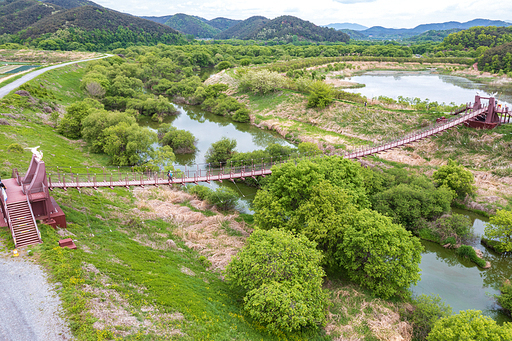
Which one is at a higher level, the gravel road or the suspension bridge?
the suspension bridge

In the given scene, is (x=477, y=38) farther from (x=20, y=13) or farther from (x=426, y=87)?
(x=20, y=13)

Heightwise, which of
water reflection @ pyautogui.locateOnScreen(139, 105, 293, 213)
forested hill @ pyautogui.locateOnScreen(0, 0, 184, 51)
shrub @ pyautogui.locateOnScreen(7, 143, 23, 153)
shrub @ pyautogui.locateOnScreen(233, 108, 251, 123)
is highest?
forested hill @ pyautogui.locateOnScreen(0, 0, 184, 51)

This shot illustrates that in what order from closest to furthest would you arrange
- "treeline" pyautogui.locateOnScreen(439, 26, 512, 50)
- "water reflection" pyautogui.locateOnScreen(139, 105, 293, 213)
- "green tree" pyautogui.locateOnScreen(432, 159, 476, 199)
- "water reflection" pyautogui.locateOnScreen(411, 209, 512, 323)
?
"water reflection" pyautogui.locateOnScreen(411, 209, 512, 323) < "green tree" pyautogui.locateOnScreen(432, 159, 476, 199) < "water reflection" pyautogui.locateOnScreen(139, 105, 293, 213) < "treeline" pyautogui.locateOnScreen(439, 26, 512, 50)

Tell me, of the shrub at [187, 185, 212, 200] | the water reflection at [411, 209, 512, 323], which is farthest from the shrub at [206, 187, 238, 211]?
the water reflection at [411, 209, 512, 323]

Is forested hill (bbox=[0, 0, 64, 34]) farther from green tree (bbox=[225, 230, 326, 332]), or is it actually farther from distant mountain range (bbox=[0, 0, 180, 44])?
green tree (bbox=[225, 230, 326, 332])

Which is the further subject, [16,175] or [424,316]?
[16,175]

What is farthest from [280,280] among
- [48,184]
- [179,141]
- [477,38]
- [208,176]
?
[477,38]
